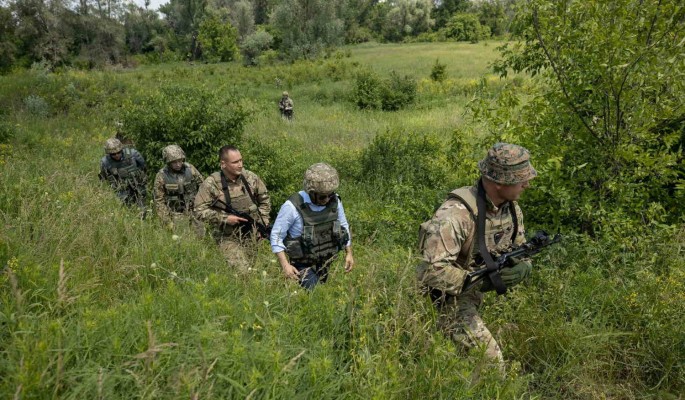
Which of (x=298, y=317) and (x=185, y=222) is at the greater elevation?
(x=298, y=317)

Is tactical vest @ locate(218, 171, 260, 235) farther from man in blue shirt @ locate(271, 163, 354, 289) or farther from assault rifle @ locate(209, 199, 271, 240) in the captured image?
man in blue shirt @ locate(271, 163, 354, 289)

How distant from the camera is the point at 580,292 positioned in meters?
3.60

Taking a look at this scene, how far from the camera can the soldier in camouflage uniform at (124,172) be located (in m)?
6.36

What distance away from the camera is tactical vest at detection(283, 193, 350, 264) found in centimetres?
392

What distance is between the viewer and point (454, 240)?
2.75 m

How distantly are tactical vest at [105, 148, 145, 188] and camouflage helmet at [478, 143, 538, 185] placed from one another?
5185 mm

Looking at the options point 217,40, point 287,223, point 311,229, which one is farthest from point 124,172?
point 217,40

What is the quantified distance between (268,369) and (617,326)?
272 centimetres

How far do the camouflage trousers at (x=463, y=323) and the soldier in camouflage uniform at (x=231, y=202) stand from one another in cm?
221

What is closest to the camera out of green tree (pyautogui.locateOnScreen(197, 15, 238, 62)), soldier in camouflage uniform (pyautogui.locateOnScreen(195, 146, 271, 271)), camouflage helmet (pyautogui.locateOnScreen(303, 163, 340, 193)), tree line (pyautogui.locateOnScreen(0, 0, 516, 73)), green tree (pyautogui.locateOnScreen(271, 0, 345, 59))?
camouflage helmet (pyautogui.locateOnScreen(303, 163, 340, 193))

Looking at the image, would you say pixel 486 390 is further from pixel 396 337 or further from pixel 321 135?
pixel 321 135

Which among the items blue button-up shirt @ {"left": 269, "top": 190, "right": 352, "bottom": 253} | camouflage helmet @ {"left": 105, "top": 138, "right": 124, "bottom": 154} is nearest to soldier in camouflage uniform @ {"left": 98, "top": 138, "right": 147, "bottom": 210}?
camouflage helmet @ {"left": 105, "top": 138, "right": 124, "bottom": 154}

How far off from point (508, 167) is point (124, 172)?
18.2 feet

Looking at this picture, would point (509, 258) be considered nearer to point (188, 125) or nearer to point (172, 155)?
point (172, 155)
